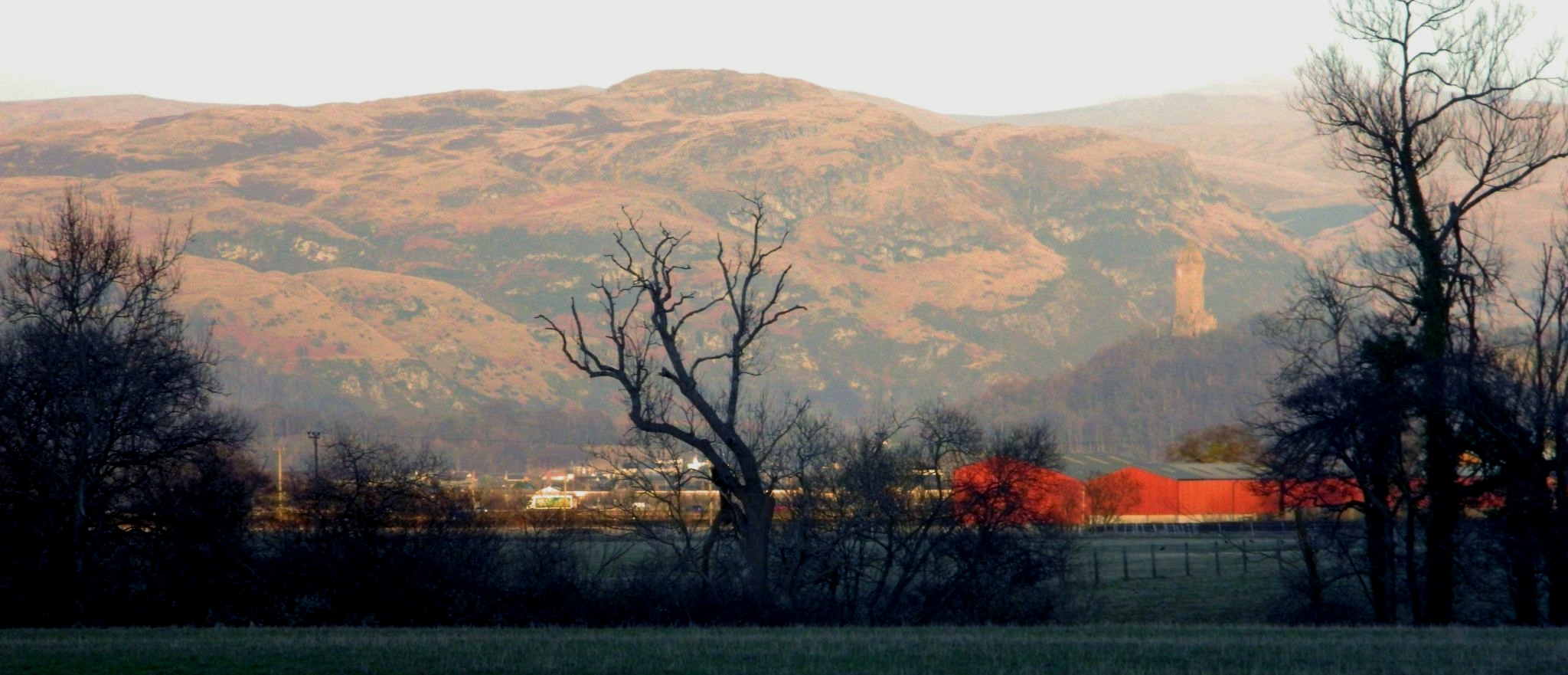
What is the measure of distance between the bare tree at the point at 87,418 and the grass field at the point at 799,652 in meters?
9.90

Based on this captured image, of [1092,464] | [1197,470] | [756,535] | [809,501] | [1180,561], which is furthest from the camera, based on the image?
[1092,464]

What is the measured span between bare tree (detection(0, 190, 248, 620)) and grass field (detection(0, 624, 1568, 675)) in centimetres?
990

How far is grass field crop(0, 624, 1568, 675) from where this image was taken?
705 inches

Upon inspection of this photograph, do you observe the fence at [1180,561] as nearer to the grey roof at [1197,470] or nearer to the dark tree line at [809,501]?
the dark tree line at [809,501]

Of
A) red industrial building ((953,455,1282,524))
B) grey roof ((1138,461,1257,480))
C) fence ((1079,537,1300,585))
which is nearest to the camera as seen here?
fence ((1079,537,1300,585))

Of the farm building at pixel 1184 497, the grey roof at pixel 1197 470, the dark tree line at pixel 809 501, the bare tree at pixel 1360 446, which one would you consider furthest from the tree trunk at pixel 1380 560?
the grey roof at pixel 1197 470

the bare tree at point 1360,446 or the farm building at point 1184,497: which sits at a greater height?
the bare tree at point 1360,446

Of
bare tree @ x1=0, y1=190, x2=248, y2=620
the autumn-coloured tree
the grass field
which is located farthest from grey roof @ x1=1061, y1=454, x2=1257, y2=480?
the grass field

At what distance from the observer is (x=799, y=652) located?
65.5ft

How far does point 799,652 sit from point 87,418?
72.9 ft

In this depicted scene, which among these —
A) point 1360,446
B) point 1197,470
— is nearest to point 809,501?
point 1360,446

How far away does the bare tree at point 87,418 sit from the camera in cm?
3316

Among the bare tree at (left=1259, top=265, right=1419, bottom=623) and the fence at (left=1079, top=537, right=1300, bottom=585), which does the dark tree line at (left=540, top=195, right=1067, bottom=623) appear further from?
the fence at (left=1079, top=537, right=1300, bottom=585)

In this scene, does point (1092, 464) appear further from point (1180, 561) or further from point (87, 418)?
point (87, 418)
